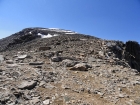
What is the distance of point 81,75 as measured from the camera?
12.5 metres

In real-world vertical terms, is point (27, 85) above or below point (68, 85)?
above

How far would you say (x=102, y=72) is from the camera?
44.2 ft

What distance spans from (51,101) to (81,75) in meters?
4.59

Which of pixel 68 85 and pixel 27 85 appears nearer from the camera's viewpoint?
pixel 27 85

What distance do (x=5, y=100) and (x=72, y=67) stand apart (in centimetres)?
665

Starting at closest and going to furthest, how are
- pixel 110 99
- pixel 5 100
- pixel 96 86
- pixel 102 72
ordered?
pixel 5 100 → pixel 110 99 → pixel 96 86 → pixel 102 72

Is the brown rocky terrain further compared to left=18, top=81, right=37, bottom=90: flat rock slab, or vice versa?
left=18, top=81, right=37, bottom=90: flat rock slab

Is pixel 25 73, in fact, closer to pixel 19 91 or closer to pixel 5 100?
pixel 19 91

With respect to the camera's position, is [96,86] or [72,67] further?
[72,67]

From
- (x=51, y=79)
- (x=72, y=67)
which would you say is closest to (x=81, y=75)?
(x=72, y=67)

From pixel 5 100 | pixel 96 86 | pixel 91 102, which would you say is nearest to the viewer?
pixel 5 100

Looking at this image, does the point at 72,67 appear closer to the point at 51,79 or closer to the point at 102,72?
the point at 102,72

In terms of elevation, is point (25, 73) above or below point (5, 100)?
above

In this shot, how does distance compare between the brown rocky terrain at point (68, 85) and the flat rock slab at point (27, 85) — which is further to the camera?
the flat rock slab at point (27, 85)
